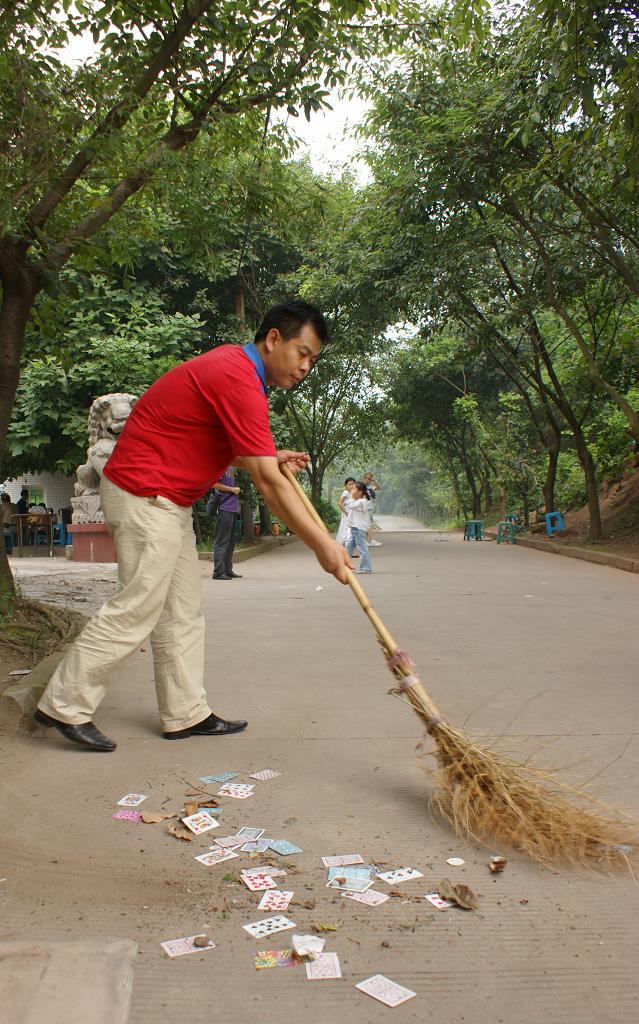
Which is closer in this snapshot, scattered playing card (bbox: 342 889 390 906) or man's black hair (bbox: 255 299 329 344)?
scattered playing card (bbox: 342 889 390 906)

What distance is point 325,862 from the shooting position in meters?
2.57

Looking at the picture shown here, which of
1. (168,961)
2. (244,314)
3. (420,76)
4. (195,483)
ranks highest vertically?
(420,76)

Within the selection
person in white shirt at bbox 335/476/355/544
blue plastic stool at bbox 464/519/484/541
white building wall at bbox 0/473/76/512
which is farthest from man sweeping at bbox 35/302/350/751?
blue plastic stool at bbox 464/519/484/541

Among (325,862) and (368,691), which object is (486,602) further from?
(325,862)

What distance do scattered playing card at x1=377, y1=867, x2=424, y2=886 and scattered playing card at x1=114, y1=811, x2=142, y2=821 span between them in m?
0.93

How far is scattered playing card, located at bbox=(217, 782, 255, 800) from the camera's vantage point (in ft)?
10.3

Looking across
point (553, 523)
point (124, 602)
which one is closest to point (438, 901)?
point (124, 602)

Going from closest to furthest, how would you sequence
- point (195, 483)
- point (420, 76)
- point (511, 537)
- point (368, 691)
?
point (195, 483)
point (368, 691)
point (420, 76)
point (511, 537)

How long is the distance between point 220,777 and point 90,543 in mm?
12000

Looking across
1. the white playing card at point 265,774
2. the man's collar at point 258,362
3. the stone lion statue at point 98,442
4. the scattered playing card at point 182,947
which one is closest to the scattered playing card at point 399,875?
the scattered playing card at point 182,947

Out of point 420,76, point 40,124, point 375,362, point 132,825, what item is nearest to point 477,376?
point 375,362

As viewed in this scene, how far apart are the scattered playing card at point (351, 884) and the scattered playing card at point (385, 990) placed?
420 mm

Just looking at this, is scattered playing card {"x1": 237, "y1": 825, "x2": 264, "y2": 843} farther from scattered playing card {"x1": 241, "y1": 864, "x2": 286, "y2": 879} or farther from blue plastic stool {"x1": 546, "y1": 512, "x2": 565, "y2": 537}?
blue plastic stool {"x1": 546, "y1": 512, "x2": 565, "y2": 537}

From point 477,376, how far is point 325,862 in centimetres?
2964
